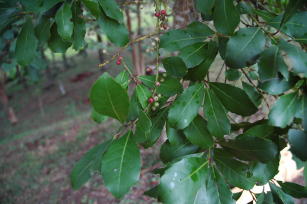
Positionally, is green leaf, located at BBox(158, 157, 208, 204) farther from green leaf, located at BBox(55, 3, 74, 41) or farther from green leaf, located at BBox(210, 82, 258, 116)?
green leaf, located at BBox(55, 3, 74, 41)

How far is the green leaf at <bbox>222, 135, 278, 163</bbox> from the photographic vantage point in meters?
0.67

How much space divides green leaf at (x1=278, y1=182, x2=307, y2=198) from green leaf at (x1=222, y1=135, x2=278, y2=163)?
0.26 metres

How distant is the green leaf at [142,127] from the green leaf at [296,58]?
A: 1.08 ft

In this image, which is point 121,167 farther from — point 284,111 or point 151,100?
point 284,111

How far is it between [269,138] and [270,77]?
181 millimetres

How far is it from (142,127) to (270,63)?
1.03 feet

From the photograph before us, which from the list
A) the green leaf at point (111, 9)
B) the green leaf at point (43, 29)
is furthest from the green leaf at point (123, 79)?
the green leaf at point (43, 29)

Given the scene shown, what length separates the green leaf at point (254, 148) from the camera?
67 cm

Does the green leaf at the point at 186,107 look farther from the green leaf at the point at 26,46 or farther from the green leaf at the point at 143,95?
the green leaf at the point at 26,46

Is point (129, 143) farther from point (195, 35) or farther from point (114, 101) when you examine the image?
point (195, 35)

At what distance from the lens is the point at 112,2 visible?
80 cm

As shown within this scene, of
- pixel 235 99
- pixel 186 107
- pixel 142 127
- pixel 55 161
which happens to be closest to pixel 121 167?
pixel 142 127

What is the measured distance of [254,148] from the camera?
2.23 feet

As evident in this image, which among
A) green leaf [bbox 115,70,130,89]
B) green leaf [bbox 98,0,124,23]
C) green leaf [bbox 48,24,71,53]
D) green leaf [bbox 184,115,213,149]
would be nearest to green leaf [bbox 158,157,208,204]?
green leaf [bbox 184,115,213,149]
